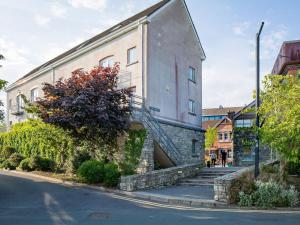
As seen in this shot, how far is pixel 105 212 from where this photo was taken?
10.8 m

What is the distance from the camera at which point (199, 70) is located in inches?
1117

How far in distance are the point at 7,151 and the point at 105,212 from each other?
1995 cm

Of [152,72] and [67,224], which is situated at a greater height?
[152,72]

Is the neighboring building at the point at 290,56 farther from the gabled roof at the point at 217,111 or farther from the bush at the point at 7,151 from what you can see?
the gabled roof at the point at 217,111

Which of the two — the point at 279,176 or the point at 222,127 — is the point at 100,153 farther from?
the point at 222,127

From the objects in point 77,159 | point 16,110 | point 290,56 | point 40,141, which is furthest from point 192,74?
point 16,110

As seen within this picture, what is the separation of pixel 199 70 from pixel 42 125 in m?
13.0

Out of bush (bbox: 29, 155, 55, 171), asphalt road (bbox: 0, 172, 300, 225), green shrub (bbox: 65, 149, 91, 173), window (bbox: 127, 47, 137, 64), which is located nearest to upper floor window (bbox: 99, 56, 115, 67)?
window (bbox: 127, 47, 137, 64)

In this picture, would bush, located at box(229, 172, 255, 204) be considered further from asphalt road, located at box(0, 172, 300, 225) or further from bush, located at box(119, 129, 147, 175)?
bush, located at box(119, 129, 147, 175)

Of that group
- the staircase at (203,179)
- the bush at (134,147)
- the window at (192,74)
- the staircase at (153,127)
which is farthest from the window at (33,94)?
the staircase at (203,179)

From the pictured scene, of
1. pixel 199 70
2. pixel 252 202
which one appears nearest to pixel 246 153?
pixel 199 70

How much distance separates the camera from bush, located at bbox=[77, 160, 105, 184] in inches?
656

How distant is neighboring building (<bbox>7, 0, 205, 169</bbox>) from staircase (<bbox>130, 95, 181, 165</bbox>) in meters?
0.06

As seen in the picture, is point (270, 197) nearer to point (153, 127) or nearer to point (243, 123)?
point (153, 127)
